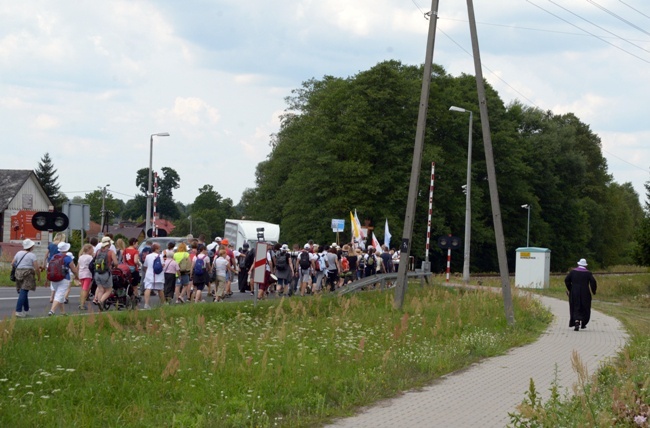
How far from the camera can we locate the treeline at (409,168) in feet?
190

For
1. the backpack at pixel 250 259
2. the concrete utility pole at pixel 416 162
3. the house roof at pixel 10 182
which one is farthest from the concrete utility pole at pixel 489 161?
the house roof at pixel 10 182

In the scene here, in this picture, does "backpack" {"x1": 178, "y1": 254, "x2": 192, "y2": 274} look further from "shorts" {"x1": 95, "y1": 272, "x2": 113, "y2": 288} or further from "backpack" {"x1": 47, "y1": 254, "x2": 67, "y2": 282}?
"backpack" {"x1": 47, "y1": 254, "x2": 67, "y2": 282}

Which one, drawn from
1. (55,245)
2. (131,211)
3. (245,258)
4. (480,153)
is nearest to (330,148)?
(480,153)

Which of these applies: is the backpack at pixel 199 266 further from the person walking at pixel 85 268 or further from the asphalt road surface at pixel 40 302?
the person walking at pixel 85 268

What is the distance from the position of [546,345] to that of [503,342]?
806 millimetres

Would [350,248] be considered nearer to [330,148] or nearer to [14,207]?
[330,148]

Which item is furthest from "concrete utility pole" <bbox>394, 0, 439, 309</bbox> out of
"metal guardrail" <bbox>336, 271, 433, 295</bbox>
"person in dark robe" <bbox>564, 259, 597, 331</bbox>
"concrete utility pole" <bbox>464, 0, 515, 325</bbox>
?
"person in dark robe" <bbox>564, 259, 597, 331</bbox>

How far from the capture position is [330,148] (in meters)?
59.7

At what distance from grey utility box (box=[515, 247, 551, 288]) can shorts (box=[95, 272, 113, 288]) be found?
23.2 m

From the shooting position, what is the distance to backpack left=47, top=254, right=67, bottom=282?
18.8 metres

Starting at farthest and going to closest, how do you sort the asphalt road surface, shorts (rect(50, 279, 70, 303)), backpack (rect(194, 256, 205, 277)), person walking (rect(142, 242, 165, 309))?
backpack (rect(194, 256, 205, 277)), person walking (rect(142, 242, 165, 309)), the asphalt road surface, shorts (rect(50, 279, 70, 303))

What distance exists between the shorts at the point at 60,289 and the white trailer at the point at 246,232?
25392 mm

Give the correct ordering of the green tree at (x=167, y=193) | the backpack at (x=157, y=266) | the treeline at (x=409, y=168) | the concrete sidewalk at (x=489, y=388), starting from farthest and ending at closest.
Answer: the green tree at (x=167, y=193) < the treeline at (x=409, y=168) < the backpack at (x=157, y=266) < the concrete sidewalk at (x=489, y=388)

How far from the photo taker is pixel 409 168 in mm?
57844
